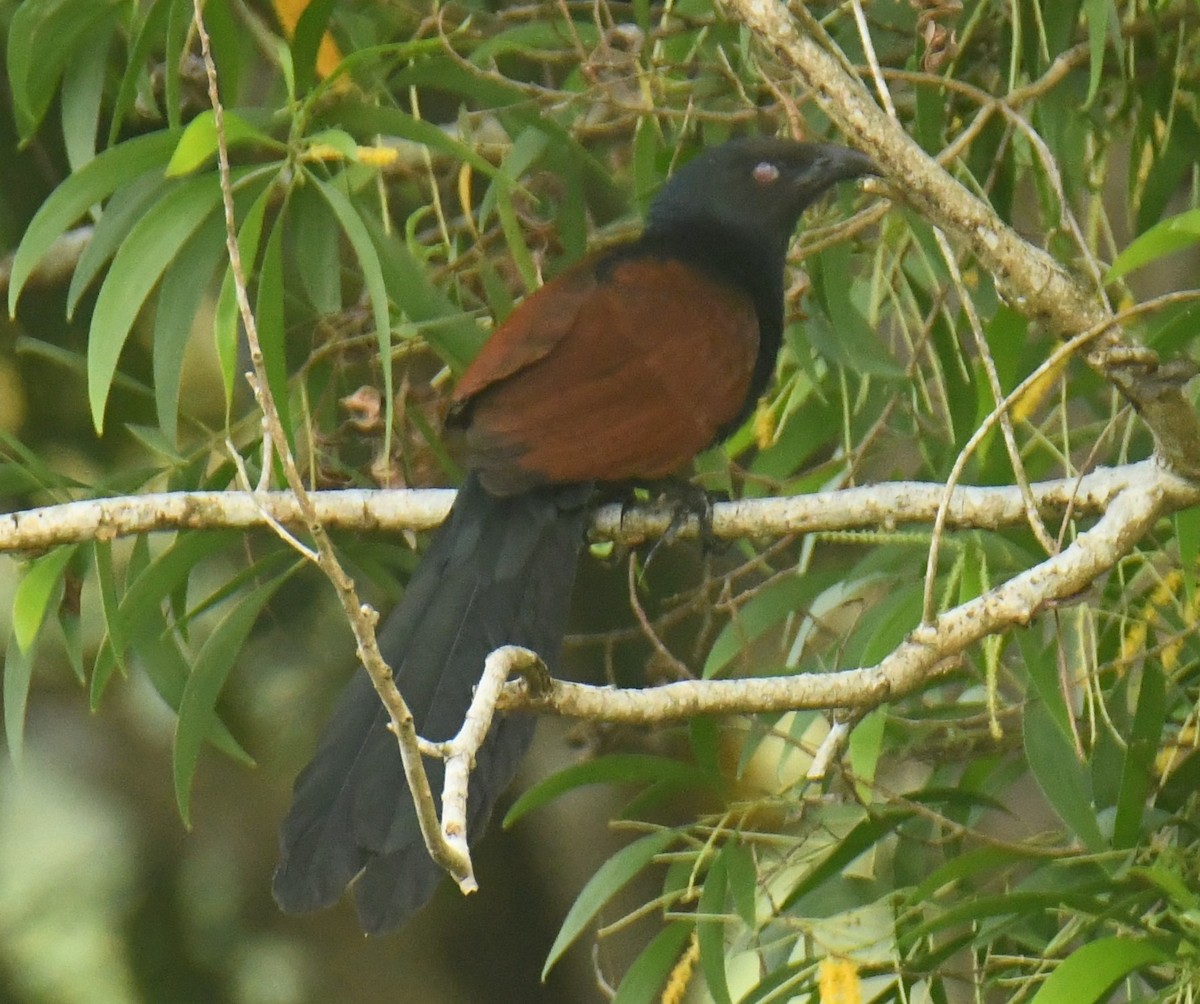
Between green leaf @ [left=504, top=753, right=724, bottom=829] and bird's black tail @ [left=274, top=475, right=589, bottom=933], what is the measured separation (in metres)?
0.12

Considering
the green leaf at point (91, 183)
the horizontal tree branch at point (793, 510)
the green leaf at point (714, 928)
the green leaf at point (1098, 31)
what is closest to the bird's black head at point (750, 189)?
the green leaf at point (1098, 31)

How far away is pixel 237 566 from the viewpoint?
279cm

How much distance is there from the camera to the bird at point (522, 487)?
62.1 inches

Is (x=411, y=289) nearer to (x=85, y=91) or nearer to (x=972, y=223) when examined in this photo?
(x=85, y=91)

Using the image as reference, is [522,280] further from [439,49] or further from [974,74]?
[974,74]

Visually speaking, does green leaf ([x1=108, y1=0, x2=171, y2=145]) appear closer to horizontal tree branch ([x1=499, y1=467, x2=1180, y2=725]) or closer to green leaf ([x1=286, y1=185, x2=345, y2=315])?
green leaf ([x1=286, y1=185, x2=345, y2=315])

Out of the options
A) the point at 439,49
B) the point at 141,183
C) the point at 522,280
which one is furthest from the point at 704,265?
the point at 141,183

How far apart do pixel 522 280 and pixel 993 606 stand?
40.6 inches

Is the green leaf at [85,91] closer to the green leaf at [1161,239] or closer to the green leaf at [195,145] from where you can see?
the green leaf at [195,145]

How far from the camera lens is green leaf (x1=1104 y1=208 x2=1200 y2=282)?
1.28m

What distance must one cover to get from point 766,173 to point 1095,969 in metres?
1.14

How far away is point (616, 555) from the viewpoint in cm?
224

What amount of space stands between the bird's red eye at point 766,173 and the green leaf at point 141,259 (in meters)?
0.80

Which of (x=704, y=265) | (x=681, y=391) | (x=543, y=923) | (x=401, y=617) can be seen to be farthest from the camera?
(x=543, y=923)
